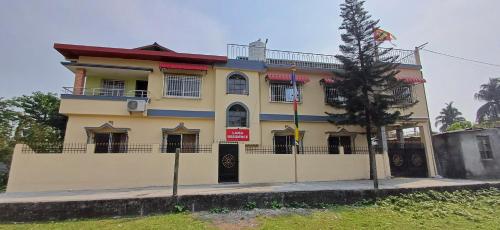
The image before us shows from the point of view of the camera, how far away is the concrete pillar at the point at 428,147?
46.5ft

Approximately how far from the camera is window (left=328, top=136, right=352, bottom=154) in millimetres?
14117

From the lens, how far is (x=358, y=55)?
42.3 feet

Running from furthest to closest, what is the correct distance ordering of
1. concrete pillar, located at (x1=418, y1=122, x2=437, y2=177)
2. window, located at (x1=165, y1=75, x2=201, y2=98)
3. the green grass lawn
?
concrete pillar, located at (x1=418, y1=122, x2=437, y2=177) < window, located at (x1=165, y1=75, x2=201, y2=98) < the green grass lawn

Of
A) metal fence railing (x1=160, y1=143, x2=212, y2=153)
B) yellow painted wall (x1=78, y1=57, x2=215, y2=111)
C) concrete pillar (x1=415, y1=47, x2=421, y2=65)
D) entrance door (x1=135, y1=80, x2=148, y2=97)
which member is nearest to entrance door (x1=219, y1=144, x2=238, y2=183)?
metal fence railing (x1=160, y1=143, x2=212, y2=153)

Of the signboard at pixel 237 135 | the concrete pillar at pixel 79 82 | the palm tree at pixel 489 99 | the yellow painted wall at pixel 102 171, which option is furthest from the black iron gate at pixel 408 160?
the palm tree at pixel 489 99

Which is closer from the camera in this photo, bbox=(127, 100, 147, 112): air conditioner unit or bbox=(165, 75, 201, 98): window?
bbox=(127, 100, 147, 112): air conditioner unit

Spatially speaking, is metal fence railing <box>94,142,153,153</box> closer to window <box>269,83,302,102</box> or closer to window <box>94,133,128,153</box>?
window <box>94,133,128,153</box>

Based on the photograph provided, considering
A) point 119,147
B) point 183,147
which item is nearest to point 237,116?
point 183,147

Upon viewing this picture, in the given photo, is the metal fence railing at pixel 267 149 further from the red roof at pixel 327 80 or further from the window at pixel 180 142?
the red roof at pixel 327 80

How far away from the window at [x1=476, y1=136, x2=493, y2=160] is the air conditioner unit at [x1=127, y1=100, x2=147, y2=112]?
16842 mm

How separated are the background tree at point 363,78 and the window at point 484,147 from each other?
4804mm

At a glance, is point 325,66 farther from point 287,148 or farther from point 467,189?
point 467,189

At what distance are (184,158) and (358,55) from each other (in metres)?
9.70

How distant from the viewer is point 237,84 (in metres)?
13.5
